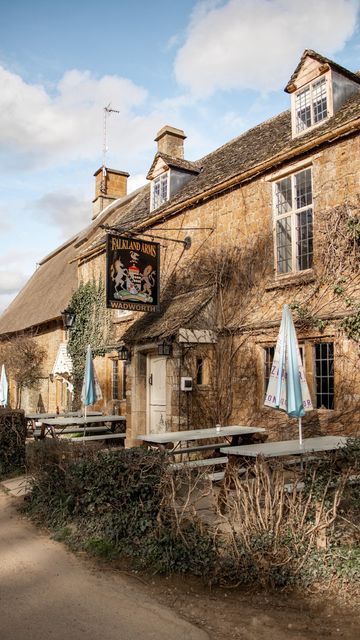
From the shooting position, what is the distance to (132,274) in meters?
11.6

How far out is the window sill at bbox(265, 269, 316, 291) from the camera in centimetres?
912

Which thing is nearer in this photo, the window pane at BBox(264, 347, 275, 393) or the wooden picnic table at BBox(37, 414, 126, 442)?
the window pane at BBox(264, 347, 275, 393)

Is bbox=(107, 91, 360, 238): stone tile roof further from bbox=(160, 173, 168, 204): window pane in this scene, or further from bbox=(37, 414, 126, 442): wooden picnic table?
bbox=(37, 414, 126, 442): wooden picnic table

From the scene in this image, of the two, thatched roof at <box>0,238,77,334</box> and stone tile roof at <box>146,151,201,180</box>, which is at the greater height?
stone tile roof at <box>146,151,201,180</box>

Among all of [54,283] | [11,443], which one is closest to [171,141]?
[54,283]

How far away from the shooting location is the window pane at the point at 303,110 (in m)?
10.5

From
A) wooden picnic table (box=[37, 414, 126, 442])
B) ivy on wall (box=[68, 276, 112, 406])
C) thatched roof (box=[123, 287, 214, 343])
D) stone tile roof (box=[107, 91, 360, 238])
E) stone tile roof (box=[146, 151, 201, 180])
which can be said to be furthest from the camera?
ivy on wall (box=[68, 276, 112, 406])

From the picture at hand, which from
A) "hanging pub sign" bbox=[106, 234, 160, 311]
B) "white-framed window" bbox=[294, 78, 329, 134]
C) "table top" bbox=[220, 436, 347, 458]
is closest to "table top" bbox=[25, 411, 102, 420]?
"hanging pub sign" bbox=[106, 234, 160, 311]

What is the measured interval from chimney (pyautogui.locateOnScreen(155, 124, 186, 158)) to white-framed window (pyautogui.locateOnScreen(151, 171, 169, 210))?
5.98 ft

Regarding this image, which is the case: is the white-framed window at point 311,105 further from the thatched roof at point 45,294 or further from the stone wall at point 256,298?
the thatched roof at point 45,294

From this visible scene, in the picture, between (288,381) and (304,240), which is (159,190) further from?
(288,381)

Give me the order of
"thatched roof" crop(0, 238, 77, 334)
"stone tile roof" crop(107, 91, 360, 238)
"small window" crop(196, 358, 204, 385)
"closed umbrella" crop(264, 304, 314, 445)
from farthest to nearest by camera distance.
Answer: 1. "thatched roof" crop(0, 238, 77, 334)
2. "small window" crop(196, 358, 204, 385)
3. "stone tile roof" crop(107, 91, 360, 238)
4. "closed umbrella" crop(264, 304, 314, 445)

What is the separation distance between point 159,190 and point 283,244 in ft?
19.9

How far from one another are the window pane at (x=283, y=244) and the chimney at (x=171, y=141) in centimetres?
746
